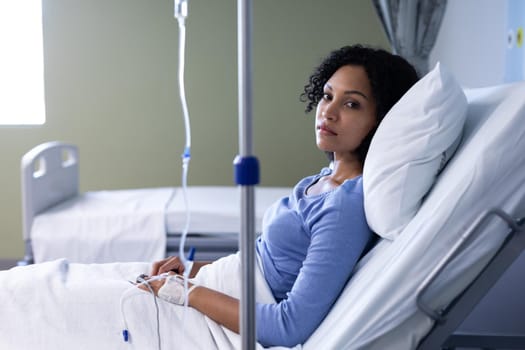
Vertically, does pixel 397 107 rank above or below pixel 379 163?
above

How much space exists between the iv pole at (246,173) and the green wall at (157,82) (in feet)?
11.3

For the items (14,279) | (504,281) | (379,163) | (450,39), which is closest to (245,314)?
(379,163)

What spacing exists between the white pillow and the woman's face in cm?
17

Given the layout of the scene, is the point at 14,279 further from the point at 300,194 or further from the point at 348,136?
the point at 348,136

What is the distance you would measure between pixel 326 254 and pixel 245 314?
0.46 meters

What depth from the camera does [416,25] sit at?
3.41 metres

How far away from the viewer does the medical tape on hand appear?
145 centimetres

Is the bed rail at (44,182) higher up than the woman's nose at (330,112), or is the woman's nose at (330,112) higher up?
the woman's nose at (330,112)

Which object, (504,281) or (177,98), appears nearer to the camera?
(504,281)

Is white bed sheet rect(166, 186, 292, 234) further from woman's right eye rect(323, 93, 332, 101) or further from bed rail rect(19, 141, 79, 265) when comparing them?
woman's right eye rect(323, 93, 332, 101)

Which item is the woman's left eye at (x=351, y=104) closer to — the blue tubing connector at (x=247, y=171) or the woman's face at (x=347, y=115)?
the woman's face at (x=347, y=115)

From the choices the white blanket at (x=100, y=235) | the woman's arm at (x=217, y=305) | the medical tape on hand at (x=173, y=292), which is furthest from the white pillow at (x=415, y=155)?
the white blanket at (x=100, y=235)

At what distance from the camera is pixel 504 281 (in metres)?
2.03

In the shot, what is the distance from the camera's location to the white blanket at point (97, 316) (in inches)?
55.2
